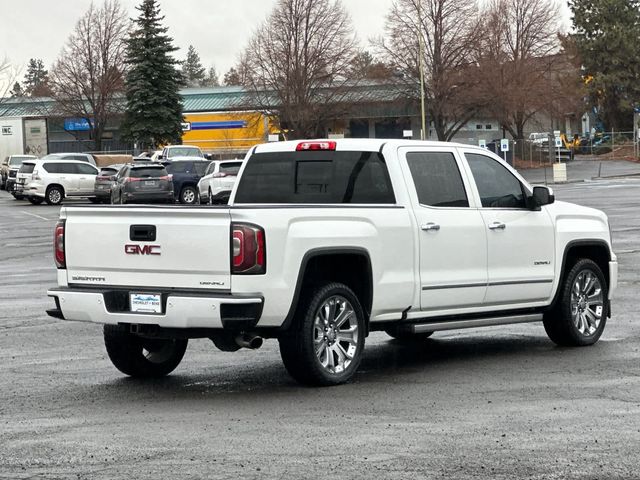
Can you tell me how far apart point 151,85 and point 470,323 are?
3046 inches

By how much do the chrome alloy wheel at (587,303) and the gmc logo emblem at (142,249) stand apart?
13.8 ft

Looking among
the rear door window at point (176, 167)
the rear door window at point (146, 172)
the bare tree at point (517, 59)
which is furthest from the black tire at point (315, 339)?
the bare tree at point (517, 59)

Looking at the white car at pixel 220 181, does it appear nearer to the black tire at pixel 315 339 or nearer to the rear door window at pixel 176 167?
the rear door window at pixel 176 167

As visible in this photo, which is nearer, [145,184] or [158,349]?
[158,349]

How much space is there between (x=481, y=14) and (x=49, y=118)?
122 feet

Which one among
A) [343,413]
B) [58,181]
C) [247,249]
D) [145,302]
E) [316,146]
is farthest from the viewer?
[58,181]

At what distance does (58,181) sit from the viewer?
52.0 meters

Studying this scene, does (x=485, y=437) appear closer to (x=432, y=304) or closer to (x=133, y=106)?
(x=432, y=304)

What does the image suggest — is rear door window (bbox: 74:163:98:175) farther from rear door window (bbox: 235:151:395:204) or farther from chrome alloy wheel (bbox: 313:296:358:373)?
chrome alloy wheel (bbox: 313:296:358:373)

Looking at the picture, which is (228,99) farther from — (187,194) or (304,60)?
(187,194)

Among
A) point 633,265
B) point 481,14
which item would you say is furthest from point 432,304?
point 481,14

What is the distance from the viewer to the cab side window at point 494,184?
10781 mm

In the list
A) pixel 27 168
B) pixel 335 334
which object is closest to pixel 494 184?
pixel 335 334

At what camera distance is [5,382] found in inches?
388
